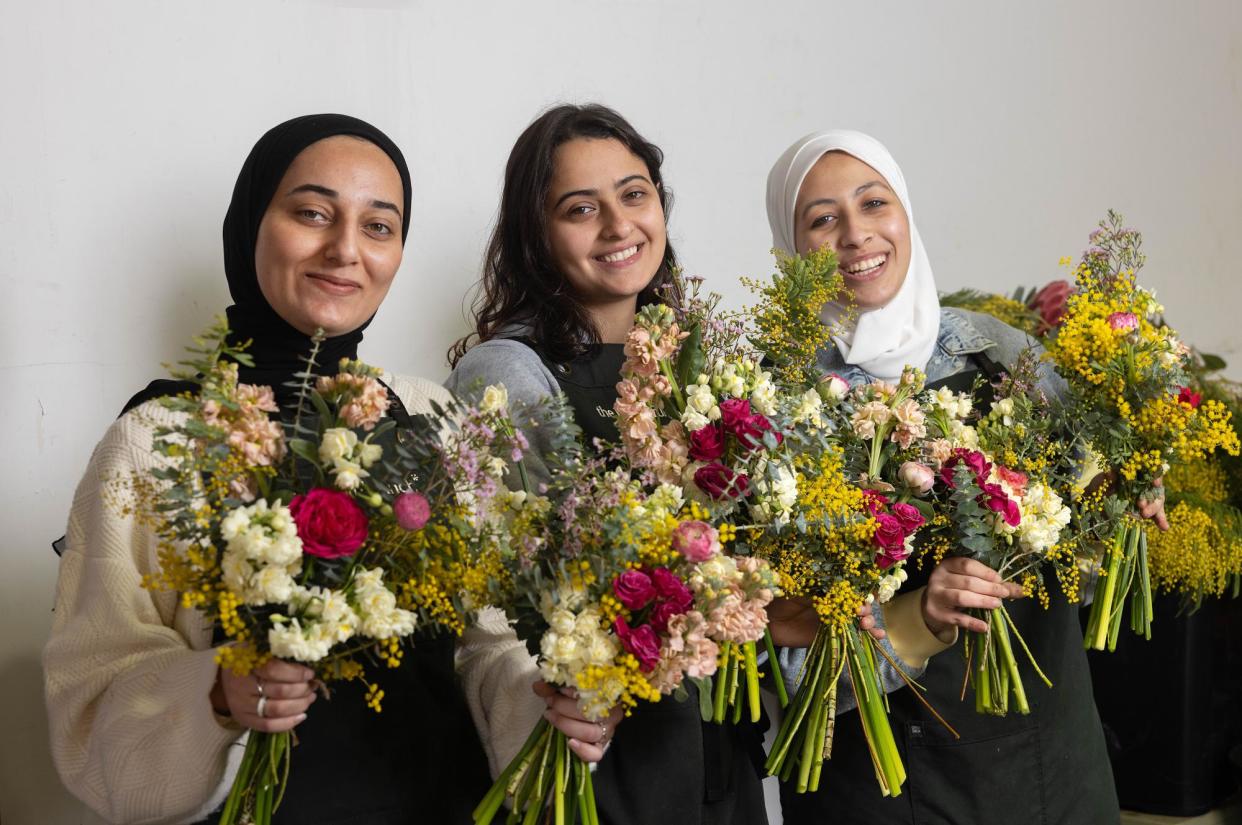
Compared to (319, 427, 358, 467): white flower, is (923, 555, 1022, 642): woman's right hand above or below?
below

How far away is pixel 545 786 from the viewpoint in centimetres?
158

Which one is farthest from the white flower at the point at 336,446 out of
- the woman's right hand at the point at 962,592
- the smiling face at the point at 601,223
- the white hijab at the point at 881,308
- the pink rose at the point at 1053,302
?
Result: the pink rose at the point at 1053,302

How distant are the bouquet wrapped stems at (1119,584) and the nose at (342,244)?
1.35 meters

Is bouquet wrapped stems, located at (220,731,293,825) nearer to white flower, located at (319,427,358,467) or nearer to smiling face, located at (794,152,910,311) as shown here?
white flower, located at (319,427,358,467)

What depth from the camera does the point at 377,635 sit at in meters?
1.39

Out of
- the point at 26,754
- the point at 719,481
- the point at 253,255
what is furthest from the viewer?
the point at 26,754

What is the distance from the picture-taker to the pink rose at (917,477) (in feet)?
5.84

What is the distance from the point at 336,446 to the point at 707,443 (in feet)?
1.66

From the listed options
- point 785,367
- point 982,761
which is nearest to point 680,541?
point 785,367

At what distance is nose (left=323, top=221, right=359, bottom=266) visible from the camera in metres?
1.82

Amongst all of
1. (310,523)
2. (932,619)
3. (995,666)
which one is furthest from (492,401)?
(995,666)

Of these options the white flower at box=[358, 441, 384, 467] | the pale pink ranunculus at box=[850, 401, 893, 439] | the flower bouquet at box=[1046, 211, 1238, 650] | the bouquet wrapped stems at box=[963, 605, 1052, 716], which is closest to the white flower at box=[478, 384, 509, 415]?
the white flower at box=[358, 441, 384, 467]

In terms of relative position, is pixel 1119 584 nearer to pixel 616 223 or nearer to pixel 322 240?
pixel 616 223

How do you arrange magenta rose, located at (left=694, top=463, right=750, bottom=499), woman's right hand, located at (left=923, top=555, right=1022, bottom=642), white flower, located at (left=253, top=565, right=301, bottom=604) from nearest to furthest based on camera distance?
white flower, located at (left=253, top=565, right=301, bottom=604), magenta rose, located at (left=694, top=463, right=750, bottom=499), woman's right hand, located at (left=923, top=555, right=1022, bottom=642)
